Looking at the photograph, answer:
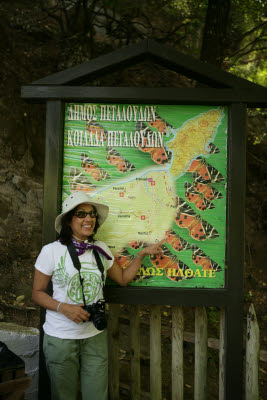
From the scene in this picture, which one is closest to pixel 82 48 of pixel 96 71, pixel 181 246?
pixel 96 71

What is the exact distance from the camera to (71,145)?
2879mm

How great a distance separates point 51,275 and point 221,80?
2063 millimetres

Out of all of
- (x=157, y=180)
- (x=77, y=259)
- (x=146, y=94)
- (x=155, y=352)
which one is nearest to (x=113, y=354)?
(x=155, y=352)

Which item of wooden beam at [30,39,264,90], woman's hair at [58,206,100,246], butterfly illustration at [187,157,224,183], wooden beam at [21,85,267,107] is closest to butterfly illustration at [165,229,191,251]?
butterfly illustration at [187,157,224,183]

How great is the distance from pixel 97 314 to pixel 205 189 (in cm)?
134

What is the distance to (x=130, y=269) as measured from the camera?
9.05 feet

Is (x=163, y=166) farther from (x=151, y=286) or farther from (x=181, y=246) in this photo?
(x=151, y=286)

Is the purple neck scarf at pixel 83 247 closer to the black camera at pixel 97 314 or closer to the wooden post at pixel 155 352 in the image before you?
the black camera at pixel 97 314

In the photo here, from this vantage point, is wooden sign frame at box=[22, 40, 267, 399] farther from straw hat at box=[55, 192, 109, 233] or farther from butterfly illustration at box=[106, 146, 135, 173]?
butterfly illustration at box=[106, 146, 135, 173]

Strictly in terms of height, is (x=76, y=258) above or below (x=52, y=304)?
above

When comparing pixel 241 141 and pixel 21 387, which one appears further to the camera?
pixel 241 141

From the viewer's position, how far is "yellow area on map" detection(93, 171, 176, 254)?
2.87 metres

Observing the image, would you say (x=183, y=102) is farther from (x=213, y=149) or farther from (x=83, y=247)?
(x=83, y=247)

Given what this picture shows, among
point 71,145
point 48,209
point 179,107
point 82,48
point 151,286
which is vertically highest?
point 82,48
